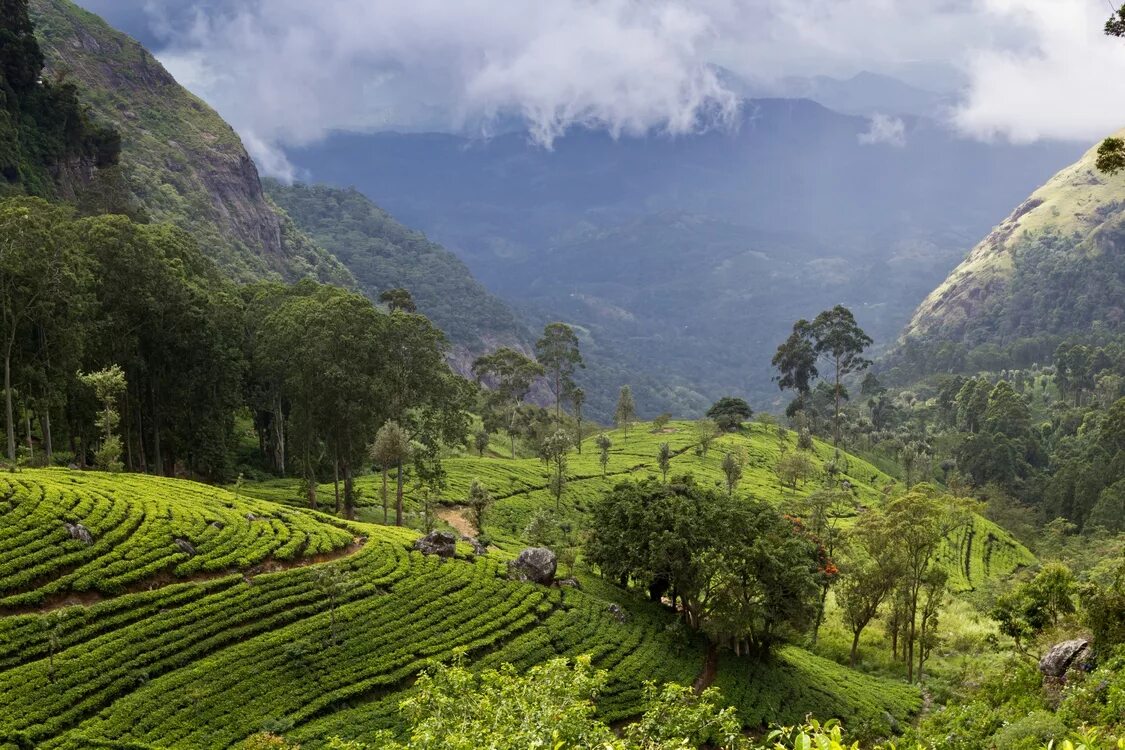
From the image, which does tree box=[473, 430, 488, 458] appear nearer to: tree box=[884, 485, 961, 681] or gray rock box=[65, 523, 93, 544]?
tree box=[884, 485, 961, 681]

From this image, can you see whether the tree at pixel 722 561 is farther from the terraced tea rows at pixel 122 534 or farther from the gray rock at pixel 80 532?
the gray rock at pixel 80 532

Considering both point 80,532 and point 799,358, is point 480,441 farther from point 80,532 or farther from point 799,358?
point 799,358

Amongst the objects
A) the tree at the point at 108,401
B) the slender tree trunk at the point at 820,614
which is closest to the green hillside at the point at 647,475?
the tree at the point at 108,401

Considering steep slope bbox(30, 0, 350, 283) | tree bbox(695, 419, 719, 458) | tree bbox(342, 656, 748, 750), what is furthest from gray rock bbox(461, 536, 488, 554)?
steep slope bbox(30, 0, 350, 283)

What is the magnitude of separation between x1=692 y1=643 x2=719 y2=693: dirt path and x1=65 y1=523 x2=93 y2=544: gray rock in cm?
3298

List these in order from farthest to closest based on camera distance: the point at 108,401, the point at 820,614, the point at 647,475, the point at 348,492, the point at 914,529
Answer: the point at 647,475
the point at 348,492
the point at 820,614
the point at 914,529
the point at 108,401

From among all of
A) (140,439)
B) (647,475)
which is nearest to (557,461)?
(647,475)

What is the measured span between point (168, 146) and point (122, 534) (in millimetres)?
162133

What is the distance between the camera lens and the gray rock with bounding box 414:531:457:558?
48.2m

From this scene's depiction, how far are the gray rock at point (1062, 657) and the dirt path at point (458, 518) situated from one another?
43089 mm

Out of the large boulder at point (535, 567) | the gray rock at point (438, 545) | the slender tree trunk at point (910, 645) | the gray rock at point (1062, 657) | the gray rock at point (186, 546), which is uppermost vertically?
the gray rock at point (186, 546)

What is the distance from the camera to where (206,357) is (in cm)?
6025

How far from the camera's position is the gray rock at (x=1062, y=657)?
109 ft

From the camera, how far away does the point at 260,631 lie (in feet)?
119
